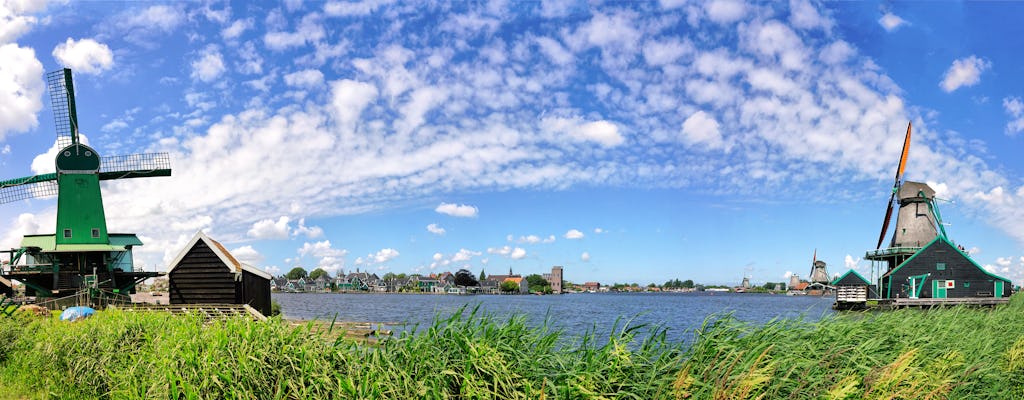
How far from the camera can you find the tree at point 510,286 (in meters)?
178

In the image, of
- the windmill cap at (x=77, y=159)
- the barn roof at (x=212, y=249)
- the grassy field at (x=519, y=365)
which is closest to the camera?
the grassy field at (x=519, y=365)

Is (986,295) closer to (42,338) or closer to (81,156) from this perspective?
(42,338)

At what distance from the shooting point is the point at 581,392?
646 cm

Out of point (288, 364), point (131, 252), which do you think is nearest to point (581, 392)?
point (288, 364)

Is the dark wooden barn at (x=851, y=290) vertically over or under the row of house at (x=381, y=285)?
over

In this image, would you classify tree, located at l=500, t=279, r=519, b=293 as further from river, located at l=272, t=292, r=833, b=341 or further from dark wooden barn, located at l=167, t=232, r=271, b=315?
dark wooden barn, located at l=167, t=232, r=271, b=315

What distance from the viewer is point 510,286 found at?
17800cm

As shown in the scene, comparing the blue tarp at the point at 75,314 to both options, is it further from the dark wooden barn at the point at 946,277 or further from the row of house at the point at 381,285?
the row of house at the point at 381,285

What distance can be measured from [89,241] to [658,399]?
42815 millimetres

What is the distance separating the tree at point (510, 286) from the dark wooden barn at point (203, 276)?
502 feet

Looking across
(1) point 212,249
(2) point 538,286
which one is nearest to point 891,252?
(1) point 212,249

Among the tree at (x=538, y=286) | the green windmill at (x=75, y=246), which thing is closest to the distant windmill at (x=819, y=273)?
the tree at (x=538, y=286)

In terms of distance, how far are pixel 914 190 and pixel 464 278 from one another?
132 meters

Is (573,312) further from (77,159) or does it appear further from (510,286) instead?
(510,286)
